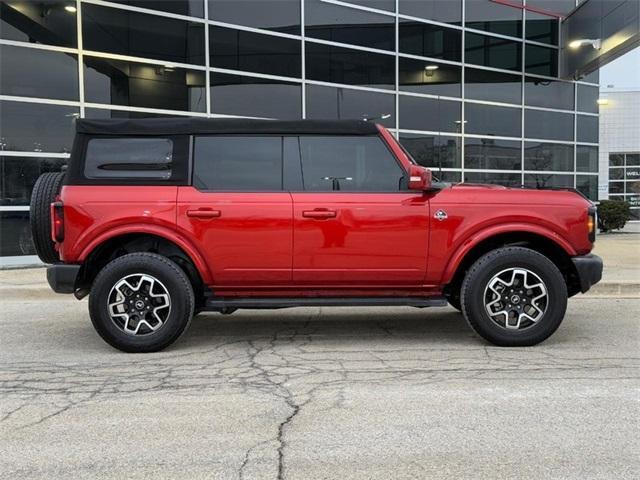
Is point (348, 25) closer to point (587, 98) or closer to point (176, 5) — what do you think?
point (176, 5)

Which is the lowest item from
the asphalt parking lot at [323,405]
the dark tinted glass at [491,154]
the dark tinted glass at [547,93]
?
the asphalt parking lot at [323,405]

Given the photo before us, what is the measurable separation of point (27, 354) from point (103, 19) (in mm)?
8717

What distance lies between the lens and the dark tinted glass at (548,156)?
17516mm

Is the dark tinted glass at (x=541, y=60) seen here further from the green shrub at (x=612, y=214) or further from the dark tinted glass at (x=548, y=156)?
the green shrub at (x=612, y=214)

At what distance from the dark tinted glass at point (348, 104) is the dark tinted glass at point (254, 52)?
0.78 m

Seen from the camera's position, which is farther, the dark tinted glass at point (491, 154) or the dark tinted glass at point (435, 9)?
the dark tinted glass at point (491, 154)

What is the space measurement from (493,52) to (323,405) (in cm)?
1519

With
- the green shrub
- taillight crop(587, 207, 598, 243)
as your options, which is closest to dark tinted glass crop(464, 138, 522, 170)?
the green shrub

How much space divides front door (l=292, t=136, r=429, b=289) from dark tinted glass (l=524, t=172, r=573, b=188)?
43.3ft

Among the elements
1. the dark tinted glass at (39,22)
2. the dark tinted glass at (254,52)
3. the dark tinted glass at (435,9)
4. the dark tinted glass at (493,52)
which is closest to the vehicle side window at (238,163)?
the dark tinted glass at (39,22)

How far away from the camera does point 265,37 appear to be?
13.7 m

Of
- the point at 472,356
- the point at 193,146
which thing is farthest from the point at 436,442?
the point at 193,146

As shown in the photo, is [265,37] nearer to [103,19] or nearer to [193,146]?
[103,19]

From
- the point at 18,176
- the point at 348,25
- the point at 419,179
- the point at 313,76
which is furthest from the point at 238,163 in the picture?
the point at 348,25
